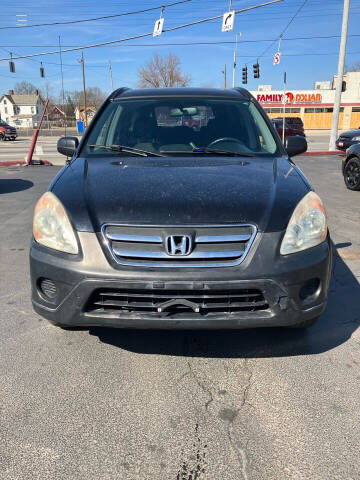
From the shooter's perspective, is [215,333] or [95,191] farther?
[215,333]

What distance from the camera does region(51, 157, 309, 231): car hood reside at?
2248 mm

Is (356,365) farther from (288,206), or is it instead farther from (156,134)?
(156,134)

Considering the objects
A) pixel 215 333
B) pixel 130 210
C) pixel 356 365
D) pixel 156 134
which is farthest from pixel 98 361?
pixel 156 134

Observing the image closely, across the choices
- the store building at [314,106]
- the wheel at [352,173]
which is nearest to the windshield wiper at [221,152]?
the wheel at [352,173]

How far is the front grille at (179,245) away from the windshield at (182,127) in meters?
1.20

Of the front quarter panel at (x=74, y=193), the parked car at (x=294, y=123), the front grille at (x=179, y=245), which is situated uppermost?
the front quarter panel at (x=74, y=193)

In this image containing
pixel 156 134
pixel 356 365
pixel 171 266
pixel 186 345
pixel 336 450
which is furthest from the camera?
pixel 156 134

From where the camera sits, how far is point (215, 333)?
9.65 ft

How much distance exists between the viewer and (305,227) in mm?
2338

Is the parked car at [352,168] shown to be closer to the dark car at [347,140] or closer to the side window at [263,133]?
the dark car at [347,140]

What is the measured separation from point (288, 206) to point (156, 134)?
63.1 inches

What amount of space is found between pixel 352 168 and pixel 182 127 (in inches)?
250

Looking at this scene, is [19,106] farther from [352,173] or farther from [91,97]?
[352,173]

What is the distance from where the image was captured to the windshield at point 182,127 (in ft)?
11.0
